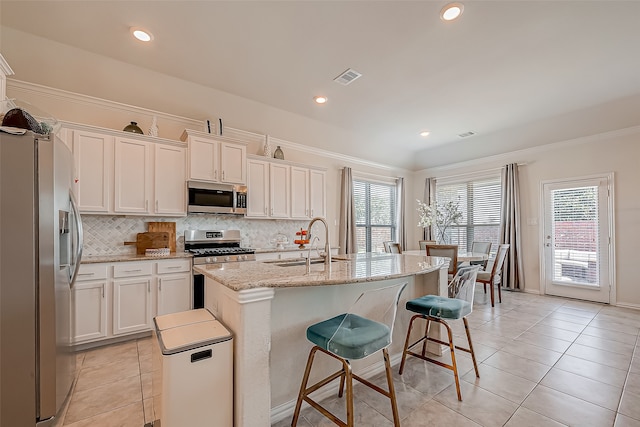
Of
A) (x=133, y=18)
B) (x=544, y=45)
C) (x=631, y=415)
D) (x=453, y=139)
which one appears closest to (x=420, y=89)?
(x=544, y=45)

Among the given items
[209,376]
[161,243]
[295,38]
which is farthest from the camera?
[161,243]

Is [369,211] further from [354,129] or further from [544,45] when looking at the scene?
[544,45]

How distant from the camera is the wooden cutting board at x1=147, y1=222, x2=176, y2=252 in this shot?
356 centimetres

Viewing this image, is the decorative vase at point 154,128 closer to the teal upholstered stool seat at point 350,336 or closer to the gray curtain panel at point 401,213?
the teal upholstered stool seat at point 350,336

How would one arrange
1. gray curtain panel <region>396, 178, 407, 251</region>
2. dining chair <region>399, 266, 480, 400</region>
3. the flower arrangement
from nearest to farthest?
dining chair <region>399, 266, 480, 400</region> < the flower arrangement < gray curtain panel <region>396, 178, 407, 251</region>

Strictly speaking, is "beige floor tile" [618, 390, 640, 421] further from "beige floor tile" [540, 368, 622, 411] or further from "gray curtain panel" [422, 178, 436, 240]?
"gray curtain panel" [422, 178, 436, 240]

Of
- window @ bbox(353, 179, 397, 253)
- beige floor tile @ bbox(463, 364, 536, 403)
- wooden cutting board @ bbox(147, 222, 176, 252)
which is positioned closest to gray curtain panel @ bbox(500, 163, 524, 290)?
window @ bbox(353, 179, 397, 253)

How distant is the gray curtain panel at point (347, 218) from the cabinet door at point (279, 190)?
4.43 feet

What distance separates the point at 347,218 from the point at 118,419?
4364mm

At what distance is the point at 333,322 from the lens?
1.77m

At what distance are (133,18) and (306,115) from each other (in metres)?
2.75

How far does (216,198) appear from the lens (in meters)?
3.79

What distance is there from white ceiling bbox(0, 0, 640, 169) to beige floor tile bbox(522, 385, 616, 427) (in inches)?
128

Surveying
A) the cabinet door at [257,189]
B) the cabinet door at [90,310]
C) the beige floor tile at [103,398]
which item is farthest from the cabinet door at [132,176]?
the beige floor tile at [103,398]
